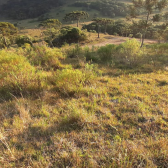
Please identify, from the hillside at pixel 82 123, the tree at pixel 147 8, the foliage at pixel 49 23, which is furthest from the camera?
the foliage at pixel 49 23

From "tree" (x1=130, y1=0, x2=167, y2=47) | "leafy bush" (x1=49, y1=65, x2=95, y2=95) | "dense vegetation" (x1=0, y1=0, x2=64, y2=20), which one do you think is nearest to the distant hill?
"dense vegetation" (x1=0, y1=0, x2=64, y2=20)

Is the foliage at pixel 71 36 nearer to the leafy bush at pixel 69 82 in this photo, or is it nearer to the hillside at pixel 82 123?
the hillside at pixel 82 123

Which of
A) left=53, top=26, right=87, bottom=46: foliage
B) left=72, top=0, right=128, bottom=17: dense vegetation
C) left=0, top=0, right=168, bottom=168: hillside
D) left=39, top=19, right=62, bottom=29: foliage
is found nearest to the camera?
left=0, top=0, right=168, bottom=168: hillside

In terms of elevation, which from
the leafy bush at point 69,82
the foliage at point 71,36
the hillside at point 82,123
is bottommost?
the hillside at point 82,123

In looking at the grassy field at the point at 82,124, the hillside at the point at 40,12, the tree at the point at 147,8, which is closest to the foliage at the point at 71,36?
the tree at the point at 147,8

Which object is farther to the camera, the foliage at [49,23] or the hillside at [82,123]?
the foliage at [49,23]

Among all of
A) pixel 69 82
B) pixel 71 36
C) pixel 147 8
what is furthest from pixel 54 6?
pixel 69 82

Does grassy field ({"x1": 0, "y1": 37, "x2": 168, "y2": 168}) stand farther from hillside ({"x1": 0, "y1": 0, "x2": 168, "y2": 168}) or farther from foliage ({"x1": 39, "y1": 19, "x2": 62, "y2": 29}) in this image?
foliage ({"x1": 39, "y1": 19, "x2": 62, "y2": 29})

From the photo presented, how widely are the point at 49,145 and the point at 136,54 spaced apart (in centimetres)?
562

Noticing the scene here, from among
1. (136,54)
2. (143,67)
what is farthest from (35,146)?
(136,54)

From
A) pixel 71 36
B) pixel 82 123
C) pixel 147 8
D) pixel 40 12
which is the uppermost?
pixel 40 12

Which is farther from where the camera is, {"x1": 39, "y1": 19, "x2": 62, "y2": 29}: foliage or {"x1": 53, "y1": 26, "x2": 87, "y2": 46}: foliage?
{"x1": 53, "y1": 26, "x2": 87, "y2": 46}: foliage

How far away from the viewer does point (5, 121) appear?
217cm

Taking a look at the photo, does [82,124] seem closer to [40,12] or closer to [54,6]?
[40,12]
